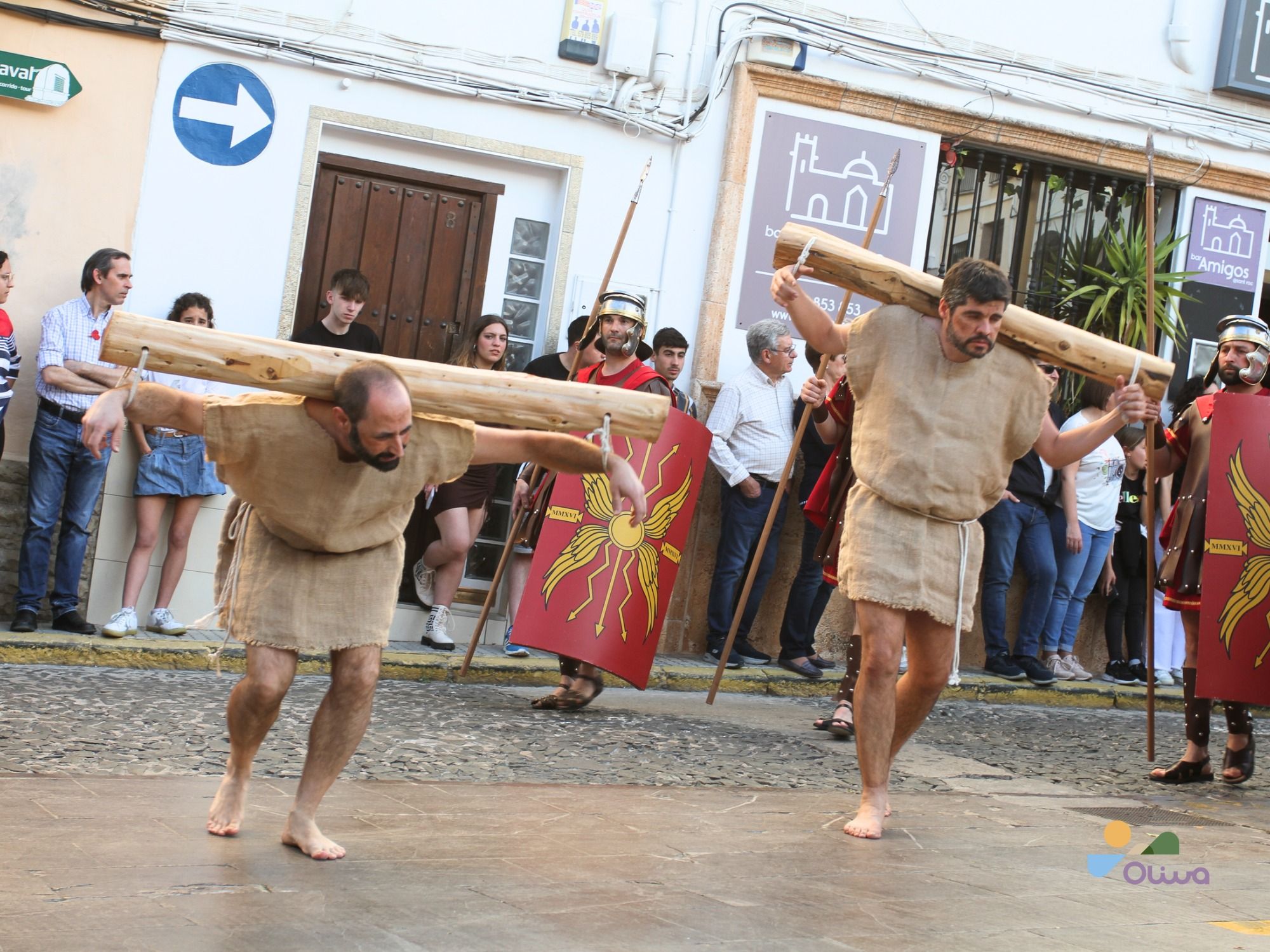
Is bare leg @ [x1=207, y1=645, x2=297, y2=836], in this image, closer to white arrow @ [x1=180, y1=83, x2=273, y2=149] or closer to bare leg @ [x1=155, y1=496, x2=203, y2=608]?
bare leg @ [x1=155, y1=496, x2=203, y2=608]

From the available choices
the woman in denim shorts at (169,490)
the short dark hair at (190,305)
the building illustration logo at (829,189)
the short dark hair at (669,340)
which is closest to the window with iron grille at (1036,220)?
the building illustration logo at (829,189)

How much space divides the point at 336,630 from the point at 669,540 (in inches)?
141

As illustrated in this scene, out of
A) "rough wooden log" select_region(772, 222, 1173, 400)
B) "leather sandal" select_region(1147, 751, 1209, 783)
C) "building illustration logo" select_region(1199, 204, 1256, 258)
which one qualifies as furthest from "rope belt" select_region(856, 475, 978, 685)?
"building illustration logo" select_region(1199, 204, 1256, 258)

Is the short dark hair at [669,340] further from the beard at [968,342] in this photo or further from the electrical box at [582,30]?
the beard at [968,342]

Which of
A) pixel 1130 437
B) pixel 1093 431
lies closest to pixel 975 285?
pixel 1093 431

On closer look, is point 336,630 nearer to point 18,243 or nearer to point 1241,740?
point 1241,740

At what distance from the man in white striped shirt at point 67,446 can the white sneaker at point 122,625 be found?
13 centimetres

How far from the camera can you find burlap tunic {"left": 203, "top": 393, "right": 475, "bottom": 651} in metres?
4.17

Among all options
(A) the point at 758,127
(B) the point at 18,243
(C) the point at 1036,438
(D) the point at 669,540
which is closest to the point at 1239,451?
(C) the point at 1036,438

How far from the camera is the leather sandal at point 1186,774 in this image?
23.5ft

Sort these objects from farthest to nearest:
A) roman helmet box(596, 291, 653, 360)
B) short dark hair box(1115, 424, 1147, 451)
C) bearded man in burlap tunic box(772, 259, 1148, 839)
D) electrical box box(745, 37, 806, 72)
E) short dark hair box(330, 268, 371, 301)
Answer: short dark hair box(1115, 424, 1147, 451), electrical box box(745, 37, 806, 72), short dark hair box(330, 268, 371, 301), roman helmet box(596, 291, 653, 360), bearded man in burlap tunic box(772, 259, 1148, 839)

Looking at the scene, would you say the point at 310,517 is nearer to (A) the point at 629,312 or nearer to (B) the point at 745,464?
(A) the point at 629,312

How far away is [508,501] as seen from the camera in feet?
33.0

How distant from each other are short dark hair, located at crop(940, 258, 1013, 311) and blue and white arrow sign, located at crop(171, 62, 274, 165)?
5239mm
